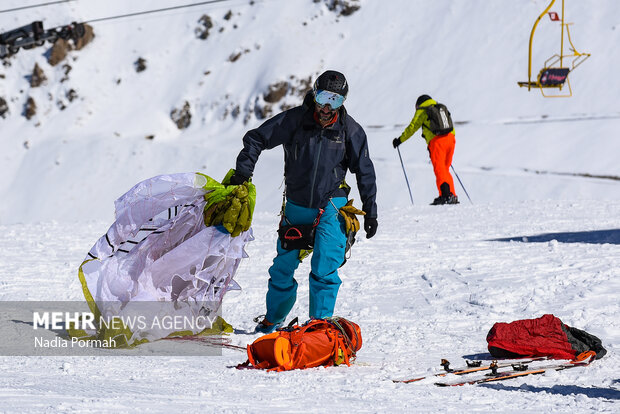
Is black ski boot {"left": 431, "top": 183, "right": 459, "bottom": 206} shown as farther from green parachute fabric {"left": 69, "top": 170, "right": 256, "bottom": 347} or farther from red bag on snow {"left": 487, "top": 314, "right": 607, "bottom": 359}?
red bag on snow {"left": 487, "top": 314, "right": 607, "bottom": 359}

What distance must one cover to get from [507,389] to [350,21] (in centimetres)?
2804

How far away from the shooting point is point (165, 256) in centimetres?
509

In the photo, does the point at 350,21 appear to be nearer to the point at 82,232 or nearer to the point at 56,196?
the point at 56,196

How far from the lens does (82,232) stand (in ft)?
Answer: 33.7

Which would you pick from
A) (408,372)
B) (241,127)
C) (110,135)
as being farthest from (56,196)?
(408,372)

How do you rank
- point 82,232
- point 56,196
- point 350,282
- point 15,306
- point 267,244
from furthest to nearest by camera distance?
point 56,196, point 82,232, point 267,244, point 350,282, point 15,306

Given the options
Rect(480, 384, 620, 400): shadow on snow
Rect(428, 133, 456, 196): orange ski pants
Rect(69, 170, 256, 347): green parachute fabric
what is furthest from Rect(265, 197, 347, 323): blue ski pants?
Rect(428, 133, 456, 196): orange ski pants

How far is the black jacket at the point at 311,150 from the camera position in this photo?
5.02m

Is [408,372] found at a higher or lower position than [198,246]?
lower

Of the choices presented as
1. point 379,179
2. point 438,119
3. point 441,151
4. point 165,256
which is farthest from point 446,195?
point 379,179

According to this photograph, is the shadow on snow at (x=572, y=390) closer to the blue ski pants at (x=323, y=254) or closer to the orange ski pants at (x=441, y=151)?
the blue ski pants at (x=323, y=254)

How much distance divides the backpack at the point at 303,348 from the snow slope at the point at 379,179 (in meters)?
0.11

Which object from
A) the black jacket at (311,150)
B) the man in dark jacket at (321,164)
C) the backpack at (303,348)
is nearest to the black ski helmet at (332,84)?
the man in dark jacket at (321,164)

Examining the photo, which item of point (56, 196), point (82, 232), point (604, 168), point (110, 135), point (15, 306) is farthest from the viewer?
point (110, 135)
